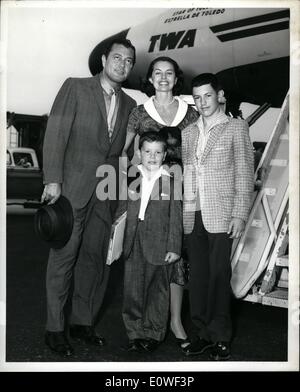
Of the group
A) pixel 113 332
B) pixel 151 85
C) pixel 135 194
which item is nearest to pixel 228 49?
pixel 151 85

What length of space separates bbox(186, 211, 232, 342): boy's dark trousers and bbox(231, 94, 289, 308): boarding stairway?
0.58 metres

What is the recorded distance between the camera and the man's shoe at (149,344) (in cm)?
277

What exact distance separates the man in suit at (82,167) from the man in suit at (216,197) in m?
0.49

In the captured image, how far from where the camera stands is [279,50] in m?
3.82

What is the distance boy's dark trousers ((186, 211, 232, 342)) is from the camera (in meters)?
2.70

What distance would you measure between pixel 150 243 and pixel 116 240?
192 mm

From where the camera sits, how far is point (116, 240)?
9.04ft

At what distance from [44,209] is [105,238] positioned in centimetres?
41

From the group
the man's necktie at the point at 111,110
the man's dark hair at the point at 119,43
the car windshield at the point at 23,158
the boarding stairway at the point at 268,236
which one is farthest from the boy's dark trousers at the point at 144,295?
the car windshield at the point at 23,158

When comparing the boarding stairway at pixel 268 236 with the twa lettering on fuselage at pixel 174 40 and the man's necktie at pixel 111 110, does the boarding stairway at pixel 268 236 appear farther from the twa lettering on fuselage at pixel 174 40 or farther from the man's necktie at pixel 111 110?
the twa lettering on fuselage at pixel 174 40

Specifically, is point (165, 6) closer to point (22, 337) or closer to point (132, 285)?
point (132, 285)

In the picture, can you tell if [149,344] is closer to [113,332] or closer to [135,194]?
[113,332]

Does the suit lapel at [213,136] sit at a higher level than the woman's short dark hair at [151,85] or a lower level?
lower

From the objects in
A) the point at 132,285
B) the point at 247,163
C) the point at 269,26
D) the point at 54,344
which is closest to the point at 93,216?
the point at 132,285
